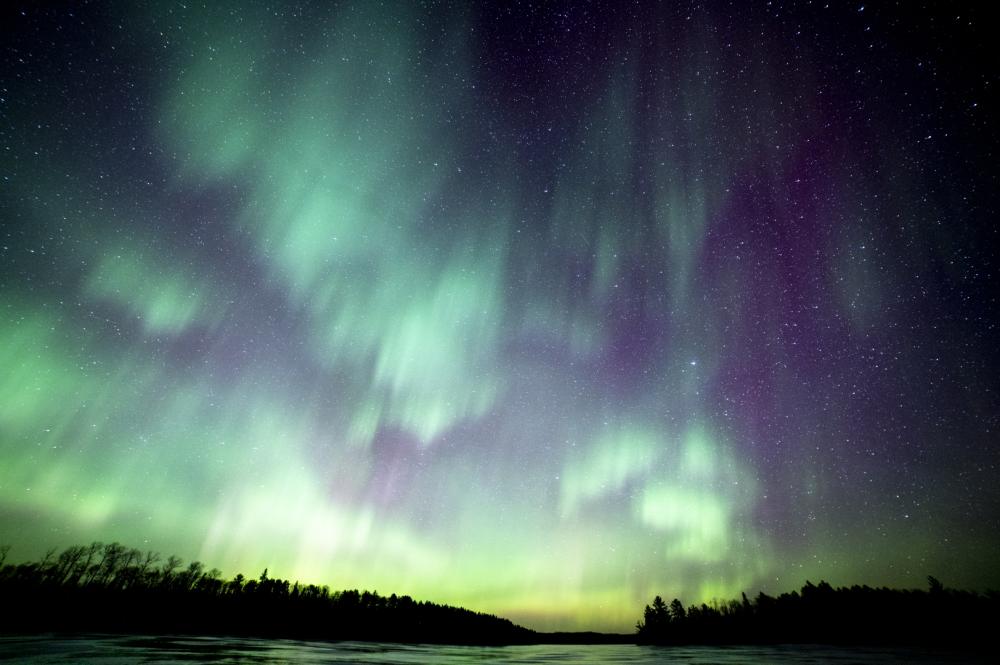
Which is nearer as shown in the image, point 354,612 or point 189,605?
point 189,605

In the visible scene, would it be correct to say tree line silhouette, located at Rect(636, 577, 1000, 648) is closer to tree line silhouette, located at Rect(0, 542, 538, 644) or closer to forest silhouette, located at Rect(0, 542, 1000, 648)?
forest silhouette, located at Rect(0, 542, 1000, 648)

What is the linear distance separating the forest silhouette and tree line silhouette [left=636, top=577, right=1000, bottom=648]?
0.32 meters

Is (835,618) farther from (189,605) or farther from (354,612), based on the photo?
(189,605)

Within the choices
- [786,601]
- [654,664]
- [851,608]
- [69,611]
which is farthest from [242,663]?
[786,601]

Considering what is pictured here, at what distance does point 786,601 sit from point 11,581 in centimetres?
24450

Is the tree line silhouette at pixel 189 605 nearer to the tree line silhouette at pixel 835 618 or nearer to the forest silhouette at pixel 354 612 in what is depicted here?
the forest silhouette at pixel 354 612

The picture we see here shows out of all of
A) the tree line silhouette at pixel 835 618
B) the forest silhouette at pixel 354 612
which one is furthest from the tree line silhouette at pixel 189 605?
the tree line silhouette at pixel 835 618

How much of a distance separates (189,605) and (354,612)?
2019 inches

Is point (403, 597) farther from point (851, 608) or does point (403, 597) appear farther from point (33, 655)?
point (33, 655)

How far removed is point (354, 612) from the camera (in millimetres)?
138000

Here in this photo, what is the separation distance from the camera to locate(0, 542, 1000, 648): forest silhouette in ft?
302

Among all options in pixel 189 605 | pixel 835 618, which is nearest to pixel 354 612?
pixel 189 605

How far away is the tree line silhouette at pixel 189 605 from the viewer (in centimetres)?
8656

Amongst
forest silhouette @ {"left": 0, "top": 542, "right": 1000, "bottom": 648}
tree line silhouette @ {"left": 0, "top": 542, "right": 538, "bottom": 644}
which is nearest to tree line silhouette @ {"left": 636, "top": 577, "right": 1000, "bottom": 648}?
forest silhouette @ {"left": 0, "top": 542, "right": 1000, "bottom": 648}
